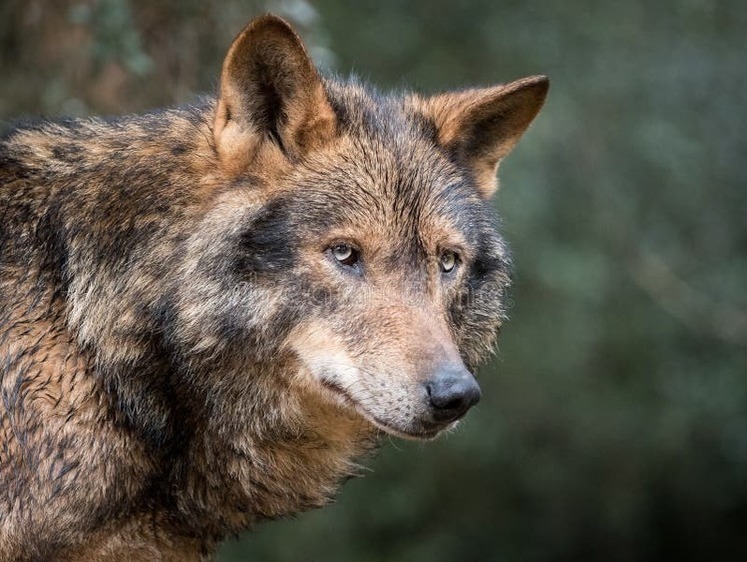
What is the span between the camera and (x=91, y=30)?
697 cm

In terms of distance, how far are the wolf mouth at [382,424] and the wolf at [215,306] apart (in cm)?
1

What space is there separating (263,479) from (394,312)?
3.01 ft

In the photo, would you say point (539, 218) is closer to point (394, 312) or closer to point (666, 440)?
point (666, 440)

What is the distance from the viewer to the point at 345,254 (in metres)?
4.55

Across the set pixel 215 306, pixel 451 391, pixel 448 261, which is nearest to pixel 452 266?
pixel 448 261

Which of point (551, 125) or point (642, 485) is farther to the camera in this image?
point (642, 485)

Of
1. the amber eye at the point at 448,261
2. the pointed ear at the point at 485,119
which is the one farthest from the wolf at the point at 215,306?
the pointed ear at the point at 485,119

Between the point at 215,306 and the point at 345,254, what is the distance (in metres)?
0.51

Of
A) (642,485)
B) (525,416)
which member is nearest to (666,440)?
(642,485)

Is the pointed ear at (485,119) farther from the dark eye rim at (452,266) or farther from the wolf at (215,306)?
the dark eye rim at (452,266)

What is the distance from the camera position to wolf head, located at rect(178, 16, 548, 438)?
439 centimetres

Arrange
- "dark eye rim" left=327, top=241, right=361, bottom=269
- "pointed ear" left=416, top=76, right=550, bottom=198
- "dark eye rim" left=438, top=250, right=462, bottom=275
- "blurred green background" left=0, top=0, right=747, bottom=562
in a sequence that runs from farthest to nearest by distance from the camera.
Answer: "blurred green background" left=0, top=0, right=747, bottom=562 < "pointed ear" left=416, top=76, right=550, bottom=198 < "dark eye rim" left=438, top=250, right=462, bottom=275 < "dark eye rim" left=327, top=241, right=361, bottom=269

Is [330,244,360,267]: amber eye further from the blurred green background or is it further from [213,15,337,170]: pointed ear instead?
the blurred green background

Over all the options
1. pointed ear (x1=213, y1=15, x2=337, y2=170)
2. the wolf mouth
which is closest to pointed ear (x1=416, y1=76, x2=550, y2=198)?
pointed ear (x1=213, y1=15, x2=337, y2=170)
